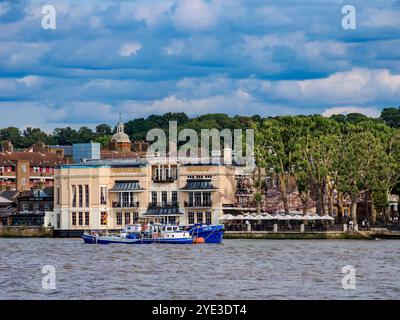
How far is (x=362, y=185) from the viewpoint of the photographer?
129 meters

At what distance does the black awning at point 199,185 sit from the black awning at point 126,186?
5647mm

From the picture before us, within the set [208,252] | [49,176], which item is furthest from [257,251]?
[49,176]

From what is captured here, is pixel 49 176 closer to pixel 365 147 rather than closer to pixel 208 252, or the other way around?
pixel 365 147

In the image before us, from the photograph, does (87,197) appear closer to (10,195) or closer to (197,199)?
(197,199)

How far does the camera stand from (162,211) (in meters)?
139

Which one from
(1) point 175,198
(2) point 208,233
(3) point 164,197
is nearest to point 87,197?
(3) point 164,197

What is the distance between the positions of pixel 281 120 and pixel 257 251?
46.1 metres

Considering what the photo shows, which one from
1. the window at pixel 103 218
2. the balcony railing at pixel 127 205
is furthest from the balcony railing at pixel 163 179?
the window at pixel 103 218

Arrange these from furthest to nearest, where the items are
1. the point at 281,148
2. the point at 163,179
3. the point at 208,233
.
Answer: the point at 163,179 → the point at 281,148 → the point at 208,233

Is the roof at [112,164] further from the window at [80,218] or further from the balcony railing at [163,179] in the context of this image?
the window at [80,218]

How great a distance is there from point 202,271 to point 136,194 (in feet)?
226

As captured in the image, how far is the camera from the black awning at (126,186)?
462ft

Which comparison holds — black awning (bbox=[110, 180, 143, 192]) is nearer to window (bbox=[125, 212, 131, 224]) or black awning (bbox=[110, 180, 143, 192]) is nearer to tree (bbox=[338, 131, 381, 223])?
window (bbox=[125, 212, 131, 224])
